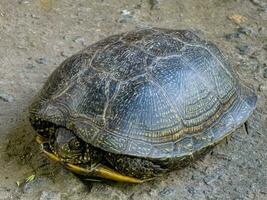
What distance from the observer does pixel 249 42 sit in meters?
4.79

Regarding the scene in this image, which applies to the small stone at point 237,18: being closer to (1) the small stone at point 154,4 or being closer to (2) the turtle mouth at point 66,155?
(1) the small stone at point 154,4

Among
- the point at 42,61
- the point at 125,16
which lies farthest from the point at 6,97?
the point at 125,16

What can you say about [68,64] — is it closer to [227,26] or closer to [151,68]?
[151,68]

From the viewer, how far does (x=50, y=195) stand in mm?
3246


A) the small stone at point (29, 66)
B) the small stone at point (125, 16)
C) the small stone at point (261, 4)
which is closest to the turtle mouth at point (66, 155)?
the small stone at point (29, 66)

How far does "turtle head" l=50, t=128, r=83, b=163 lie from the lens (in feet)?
10.4

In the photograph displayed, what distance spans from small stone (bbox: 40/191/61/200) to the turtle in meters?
0.19

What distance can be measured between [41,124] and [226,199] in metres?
1.22

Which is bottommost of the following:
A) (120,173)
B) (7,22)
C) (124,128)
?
(7,22)

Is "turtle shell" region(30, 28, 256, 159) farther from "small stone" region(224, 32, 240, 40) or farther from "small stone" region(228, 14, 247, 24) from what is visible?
"small stone" region(228, 14, 247, 24)

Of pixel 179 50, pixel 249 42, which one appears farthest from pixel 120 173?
pixel 249 42

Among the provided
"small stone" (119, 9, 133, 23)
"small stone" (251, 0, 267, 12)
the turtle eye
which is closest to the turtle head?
the turtle eye

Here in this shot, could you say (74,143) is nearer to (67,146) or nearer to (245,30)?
(67,146)

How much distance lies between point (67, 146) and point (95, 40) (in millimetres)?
1910
